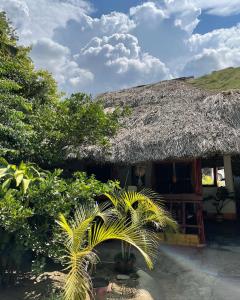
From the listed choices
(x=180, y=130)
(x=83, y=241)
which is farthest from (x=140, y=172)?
(x=83, y=241)

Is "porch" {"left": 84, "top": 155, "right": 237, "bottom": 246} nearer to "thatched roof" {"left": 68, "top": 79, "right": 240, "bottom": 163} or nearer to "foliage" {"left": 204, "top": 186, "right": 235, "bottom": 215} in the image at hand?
"foliage" {"left": 204, "top": 186, "right": 235, "bottom": 215}

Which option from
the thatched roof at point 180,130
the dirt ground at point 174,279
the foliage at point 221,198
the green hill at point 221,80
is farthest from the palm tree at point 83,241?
the green hill at point 221,80

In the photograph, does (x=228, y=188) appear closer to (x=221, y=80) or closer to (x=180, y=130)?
(x=180, y=130)

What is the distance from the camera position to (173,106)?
31.9 feet

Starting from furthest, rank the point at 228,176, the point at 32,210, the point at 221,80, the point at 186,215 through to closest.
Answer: the point at 221,80 → the point at 228,176 → the point at 186,215 → the point at 32,210

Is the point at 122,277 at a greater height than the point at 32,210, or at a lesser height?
lesser

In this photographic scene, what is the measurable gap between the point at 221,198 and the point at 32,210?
774 centimetres

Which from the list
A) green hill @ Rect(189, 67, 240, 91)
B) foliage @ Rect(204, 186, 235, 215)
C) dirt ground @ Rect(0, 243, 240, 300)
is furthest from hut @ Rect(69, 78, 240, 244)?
green hill @ Rect(189, 67, 240, 91)

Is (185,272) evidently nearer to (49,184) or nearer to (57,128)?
(49,184)

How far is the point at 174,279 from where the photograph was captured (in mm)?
6375

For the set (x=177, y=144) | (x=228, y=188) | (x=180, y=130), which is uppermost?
(x=180, y=130)

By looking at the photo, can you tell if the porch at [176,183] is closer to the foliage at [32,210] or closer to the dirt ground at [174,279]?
the dirt ground at [174,279]

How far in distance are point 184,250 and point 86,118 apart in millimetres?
3804

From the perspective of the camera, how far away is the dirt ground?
5.47 m
